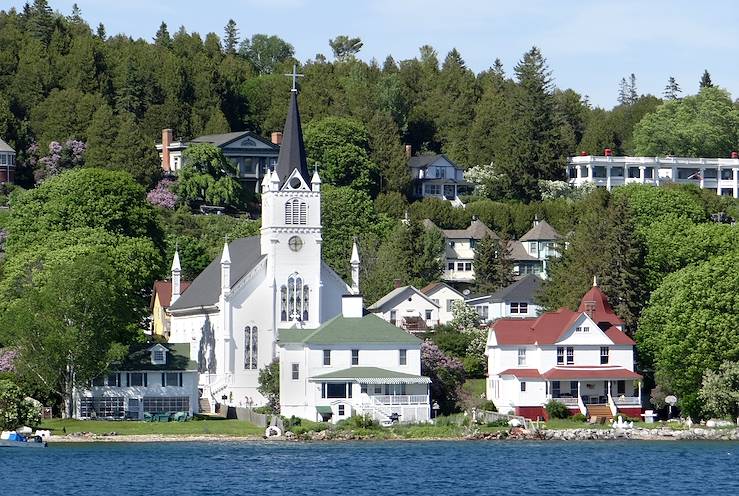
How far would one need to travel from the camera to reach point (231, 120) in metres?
181

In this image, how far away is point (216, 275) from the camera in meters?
114

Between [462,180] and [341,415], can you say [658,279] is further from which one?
[462,180]

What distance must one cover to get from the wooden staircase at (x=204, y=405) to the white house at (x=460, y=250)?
1484 inches

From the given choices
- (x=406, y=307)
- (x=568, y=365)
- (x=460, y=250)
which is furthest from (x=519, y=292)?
(x=568, y=365)

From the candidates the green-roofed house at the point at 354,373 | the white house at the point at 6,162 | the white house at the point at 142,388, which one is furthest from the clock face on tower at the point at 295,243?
the white house at the point at 6,162

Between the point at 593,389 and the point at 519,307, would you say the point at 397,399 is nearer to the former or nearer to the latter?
the point at 593,389

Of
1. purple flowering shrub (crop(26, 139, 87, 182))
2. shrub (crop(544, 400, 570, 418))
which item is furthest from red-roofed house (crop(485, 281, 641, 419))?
purple flowering shrub (crop(26, 139, 87, 182))

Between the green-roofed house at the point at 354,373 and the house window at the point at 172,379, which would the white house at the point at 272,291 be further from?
the green-roofed house at the point at 354,373

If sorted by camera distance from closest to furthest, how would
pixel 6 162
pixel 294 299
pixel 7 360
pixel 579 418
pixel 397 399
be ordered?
pixel 397 399 → pixel 579 418 → pixel 7 360 → pixel 294 299 → pixel 6 162

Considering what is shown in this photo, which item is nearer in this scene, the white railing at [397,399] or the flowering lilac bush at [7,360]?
the white railing at [397,399]

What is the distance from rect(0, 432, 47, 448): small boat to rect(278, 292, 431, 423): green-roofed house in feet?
46.8

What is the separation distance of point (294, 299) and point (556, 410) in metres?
17.4

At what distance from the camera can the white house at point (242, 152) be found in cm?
16225

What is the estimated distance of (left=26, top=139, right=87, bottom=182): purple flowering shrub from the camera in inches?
6029
